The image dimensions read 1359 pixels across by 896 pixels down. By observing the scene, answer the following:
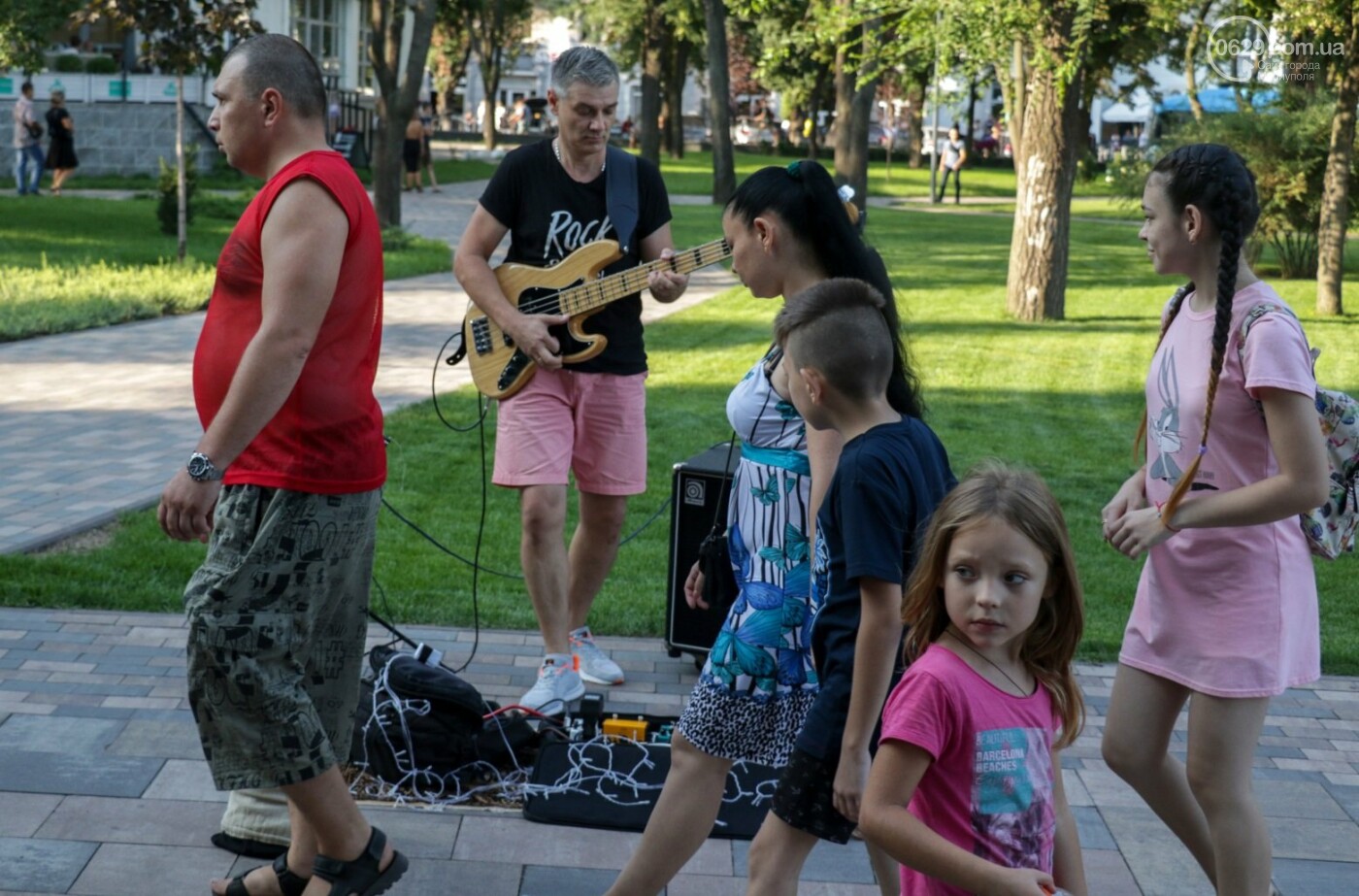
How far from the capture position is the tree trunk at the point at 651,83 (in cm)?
4334

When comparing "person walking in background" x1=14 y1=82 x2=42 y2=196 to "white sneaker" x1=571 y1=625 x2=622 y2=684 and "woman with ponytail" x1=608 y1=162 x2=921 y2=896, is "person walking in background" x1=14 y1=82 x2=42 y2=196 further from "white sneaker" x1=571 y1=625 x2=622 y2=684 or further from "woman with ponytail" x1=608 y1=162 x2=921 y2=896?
"woman with ponytail" x1=608 y1=162 x2=921 y2=896

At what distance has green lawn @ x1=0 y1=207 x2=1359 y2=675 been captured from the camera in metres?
6.38

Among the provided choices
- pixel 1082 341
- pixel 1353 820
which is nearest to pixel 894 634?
pixel 1353 820

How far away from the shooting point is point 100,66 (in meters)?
35.4

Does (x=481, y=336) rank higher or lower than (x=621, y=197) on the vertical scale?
lower

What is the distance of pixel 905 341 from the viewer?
3.36 meters

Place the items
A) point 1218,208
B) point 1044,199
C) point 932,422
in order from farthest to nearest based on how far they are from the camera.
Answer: point 1044,199 < point 932,422 < point 1218,208

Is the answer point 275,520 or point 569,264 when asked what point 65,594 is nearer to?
point 569,264

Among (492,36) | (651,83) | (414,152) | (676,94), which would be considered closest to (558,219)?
(414,152)

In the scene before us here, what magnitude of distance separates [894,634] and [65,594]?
439 centimetres

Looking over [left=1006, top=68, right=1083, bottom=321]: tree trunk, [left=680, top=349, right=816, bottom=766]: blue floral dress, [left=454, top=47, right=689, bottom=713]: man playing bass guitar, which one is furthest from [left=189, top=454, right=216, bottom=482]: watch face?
[left=1006, top=68, right=1083, bottom=321]: tree trunk

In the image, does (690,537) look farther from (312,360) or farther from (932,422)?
(932,422)

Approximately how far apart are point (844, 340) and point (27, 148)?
28.2 meters

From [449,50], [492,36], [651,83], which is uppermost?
[449,50]
